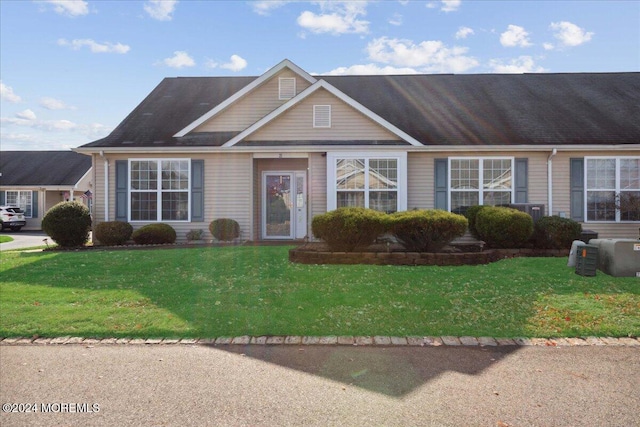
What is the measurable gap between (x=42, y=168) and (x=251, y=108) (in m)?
25.3

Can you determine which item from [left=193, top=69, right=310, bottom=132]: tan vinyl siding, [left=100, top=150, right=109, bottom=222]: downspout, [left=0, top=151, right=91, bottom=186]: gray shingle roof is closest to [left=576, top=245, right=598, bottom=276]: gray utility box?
[left=193, top=69, right=310, bottom=132]: tan vinyl siding

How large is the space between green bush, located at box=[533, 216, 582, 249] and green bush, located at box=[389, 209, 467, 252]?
2.90 metres

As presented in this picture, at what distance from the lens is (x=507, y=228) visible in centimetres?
1115

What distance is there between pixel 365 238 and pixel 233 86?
468 inches

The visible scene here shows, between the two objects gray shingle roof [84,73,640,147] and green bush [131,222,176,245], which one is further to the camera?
gray shingle roof [84,73,640,147]

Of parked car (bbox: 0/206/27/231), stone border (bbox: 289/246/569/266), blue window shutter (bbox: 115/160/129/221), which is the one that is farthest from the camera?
parked car (bbox: 0/206/27/231)

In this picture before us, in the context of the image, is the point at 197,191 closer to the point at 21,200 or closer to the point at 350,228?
the point at 350,228

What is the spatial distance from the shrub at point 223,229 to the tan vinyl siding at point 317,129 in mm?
2733

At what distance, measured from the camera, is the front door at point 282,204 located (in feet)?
49.4

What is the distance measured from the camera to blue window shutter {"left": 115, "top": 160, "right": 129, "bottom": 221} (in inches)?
569

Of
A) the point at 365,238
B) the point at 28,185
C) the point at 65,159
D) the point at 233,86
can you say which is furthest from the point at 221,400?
the point at 65,159

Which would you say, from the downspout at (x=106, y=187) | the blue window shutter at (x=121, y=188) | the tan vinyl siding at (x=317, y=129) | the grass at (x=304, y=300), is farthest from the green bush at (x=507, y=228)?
the downspout at (x=106, y=187)

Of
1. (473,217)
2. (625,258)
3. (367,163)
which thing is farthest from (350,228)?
(625,258)

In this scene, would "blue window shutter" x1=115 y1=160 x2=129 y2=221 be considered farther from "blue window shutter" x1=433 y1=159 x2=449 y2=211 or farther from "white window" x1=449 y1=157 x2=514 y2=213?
"white window" x1=449 y1=157 x2=514 y2=213
